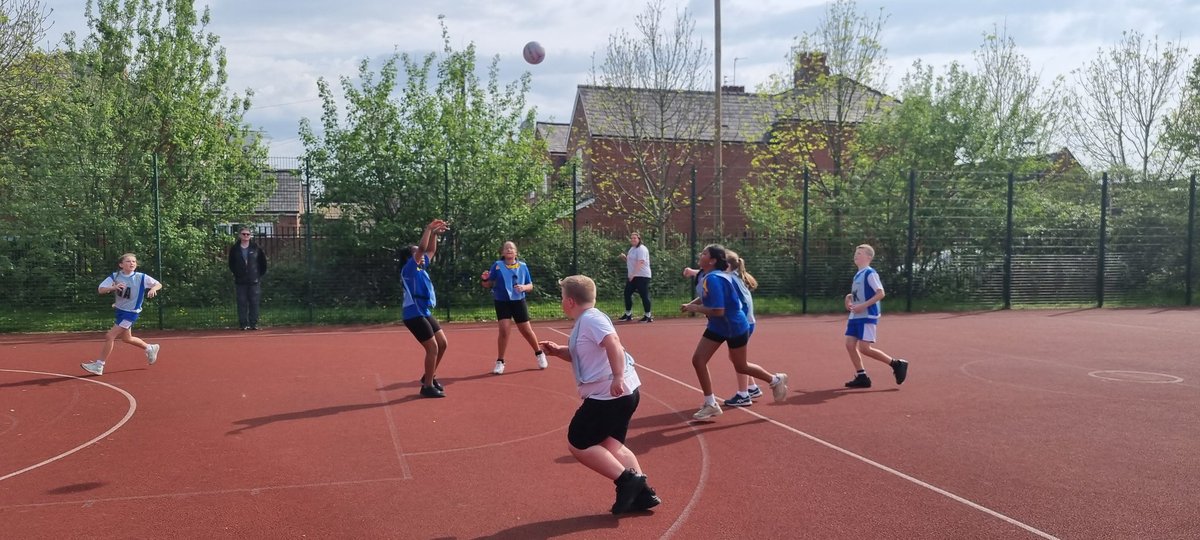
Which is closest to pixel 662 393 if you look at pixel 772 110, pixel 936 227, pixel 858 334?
pixel 858 334

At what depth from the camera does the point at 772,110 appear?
26328mm

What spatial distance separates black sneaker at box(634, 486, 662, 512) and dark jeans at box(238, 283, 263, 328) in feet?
40.7

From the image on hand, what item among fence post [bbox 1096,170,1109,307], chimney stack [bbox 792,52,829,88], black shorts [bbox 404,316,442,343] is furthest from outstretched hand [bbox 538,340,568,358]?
chimney stack [bbox 792,52,829,88]

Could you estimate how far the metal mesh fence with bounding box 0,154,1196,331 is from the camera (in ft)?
52.3

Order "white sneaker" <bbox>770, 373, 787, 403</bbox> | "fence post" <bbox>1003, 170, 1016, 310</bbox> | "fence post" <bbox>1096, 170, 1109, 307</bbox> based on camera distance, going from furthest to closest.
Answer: "fence post" <bbox>1096, 170, 1109, 307</bbox> → "fence post" <bbox>1003, 170, 1016, 310</bbox> → "white sneaker" <bbox>770, 373, 787, 403</bbox>

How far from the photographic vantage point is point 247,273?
15.3 m

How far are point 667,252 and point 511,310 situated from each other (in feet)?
32.2

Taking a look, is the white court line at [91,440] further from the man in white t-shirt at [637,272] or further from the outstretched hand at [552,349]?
the man in white t-shirt at [637,272]

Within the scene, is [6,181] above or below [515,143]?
below

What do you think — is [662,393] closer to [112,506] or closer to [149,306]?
[112,506]

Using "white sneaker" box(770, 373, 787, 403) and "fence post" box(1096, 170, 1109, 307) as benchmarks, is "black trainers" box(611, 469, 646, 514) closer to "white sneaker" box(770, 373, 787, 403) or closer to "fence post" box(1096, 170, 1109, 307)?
"white sneaker" box(770, 373, 787, 403)

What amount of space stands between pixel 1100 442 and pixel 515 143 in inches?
582

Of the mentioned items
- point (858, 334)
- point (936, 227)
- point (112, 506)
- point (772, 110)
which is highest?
point (772, 110)

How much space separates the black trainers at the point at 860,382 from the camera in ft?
30.5
